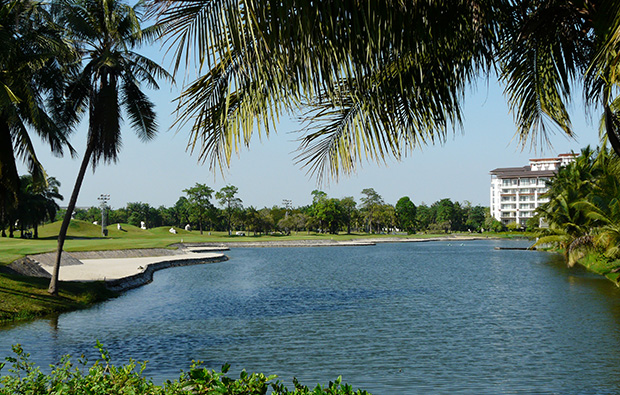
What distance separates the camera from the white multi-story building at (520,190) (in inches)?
5991

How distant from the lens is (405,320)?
22516 mm

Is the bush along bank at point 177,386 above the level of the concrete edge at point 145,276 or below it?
above

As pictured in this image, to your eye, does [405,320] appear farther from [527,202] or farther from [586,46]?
[527,202]

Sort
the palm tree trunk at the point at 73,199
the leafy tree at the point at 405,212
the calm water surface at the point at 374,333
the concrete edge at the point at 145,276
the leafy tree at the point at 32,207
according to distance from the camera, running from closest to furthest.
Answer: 1. the calm water surface at the point at 374,333
2. the palm tree trunk at the point at 73,199
3. the concrete edge at the point at 145,276
4. the leafy tree at the point at 32,207
5. the leafy tree at the point at 405,212

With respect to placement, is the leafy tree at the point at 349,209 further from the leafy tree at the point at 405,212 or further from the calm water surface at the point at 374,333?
the calm water surface at the point at 374,333

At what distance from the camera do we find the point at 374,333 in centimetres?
1981

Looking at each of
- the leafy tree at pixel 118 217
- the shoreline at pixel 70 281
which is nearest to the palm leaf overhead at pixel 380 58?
the shoreline at pixel 70 281

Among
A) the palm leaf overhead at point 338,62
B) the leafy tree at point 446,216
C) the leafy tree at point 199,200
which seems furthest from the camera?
the leafy tree at point 446,216

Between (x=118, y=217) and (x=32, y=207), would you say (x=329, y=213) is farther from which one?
(x=32, y=207)

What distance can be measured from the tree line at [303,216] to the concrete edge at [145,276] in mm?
65969

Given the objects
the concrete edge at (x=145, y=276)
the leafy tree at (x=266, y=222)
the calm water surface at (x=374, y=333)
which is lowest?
the calm water surface at (x=374, y=333)

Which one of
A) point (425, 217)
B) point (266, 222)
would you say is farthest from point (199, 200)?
point (425, 217)

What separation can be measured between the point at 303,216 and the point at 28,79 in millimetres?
124778

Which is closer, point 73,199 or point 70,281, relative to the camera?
point 73,199
